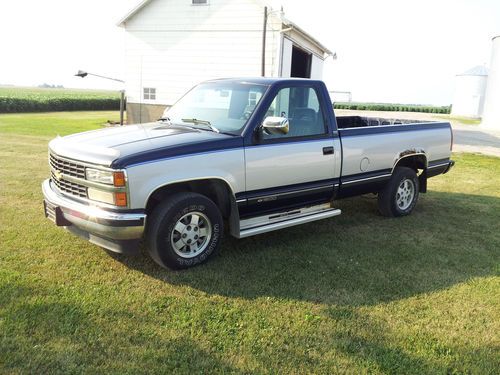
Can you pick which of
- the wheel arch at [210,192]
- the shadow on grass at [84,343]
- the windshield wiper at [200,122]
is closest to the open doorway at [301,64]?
the windshield wiper at [200,122]

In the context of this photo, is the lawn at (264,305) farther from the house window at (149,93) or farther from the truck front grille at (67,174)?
the house window at (149,93)

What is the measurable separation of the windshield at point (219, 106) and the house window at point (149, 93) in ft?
44.8

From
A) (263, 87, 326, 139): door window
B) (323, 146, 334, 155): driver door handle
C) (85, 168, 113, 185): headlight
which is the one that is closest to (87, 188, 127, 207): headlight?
(85, 168, 113, 185): headlight

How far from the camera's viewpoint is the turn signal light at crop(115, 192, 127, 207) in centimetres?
412

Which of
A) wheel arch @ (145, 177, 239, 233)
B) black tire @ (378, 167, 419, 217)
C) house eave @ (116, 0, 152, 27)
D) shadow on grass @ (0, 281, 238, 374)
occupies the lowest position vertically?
shadow on grass @ (0, 281, 238, 374)

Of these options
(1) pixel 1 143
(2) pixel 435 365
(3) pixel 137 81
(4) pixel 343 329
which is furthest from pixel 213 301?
(3) pixel 137 81

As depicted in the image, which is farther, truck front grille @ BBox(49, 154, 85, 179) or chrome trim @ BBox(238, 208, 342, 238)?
chrome trim @ BBox(238, 208, 342, 238)

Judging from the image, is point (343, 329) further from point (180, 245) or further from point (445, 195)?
point (445, 195)

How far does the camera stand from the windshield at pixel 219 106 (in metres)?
5.14

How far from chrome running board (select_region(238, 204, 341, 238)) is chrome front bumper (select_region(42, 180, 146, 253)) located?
47.5 inches

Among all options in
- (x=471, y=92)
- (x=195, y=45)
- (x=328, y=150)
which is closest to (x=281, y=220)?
(x=328, y=150)

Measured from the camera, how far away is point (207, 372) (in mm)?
3111

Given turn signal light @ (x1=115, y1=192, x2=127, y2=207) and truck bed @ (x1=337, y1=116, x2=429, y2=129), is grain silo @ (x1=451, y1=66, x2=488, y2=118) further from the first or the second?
turn signal light @ (x1=115, y1=192, x2=127, y2=207)

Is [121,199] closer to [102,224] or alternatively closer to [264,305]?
[102,224]
